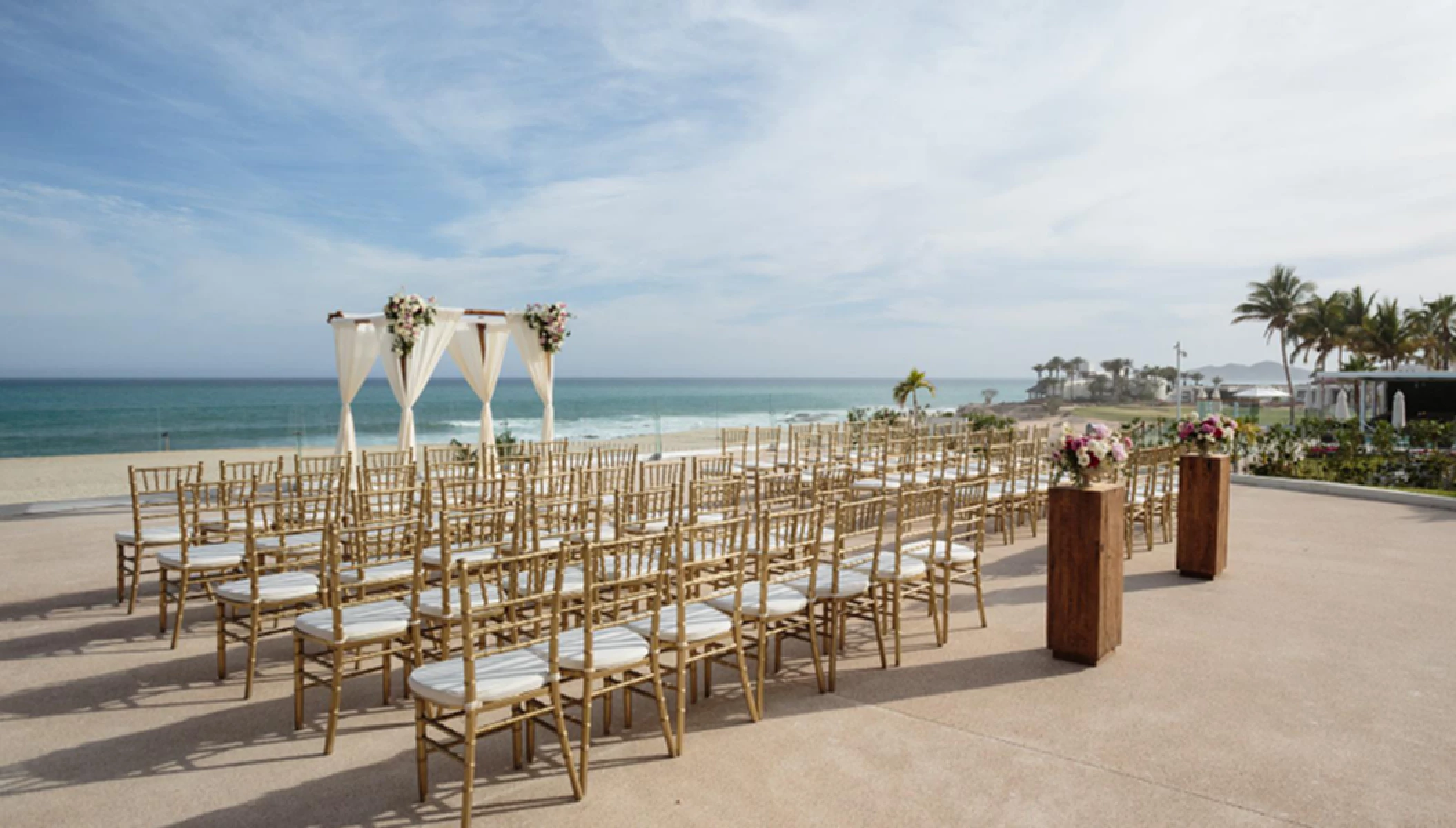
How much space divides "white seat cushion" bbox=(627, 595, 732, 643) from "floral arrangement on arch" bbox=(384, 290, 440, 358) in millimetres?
6598

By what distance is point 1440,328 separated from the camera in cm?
3772

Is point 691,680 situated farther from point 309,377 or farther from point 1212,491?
point 309,377

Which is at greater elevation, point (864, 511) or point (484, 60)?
point (484, 60)

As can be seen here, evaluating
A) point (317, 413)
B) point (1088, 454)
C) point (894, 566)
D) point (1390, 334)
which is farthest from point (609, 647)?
point (1390, 334)

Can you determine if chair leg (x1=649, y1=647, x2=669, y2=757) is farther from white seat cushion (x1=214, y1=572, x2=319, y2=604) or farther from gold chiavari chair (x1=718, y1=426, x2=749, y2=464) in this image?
gold chiavari chair (x1=718, y1=426, x2=749, y2=464)

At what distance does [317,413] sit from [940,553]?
1454 centimetres

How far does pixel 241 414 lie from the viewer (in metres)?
39.6

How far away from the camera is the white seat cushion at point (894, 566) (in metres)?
4.58

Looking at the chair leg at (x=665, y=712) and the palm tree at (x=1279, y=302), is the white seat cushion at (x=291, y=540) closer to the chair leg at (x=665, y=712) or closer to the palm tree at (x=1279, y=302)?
the chair leg at (x=665, y=712)

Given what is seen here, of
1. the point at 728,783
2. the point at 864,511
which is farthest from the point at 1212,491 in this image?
the point at 728,783

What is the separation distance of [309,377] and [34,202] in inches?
2805

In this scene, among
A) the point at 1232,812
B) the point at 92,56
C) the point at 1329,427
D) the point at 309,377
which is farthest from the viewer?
the point at 309,377

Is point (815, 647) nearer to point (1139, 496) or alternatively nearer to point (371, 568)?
point (371, 568)

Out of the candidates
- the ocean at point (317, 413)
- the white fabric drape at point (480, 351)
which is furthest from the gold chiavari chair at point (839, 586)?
the ocean at point (317, 413)
